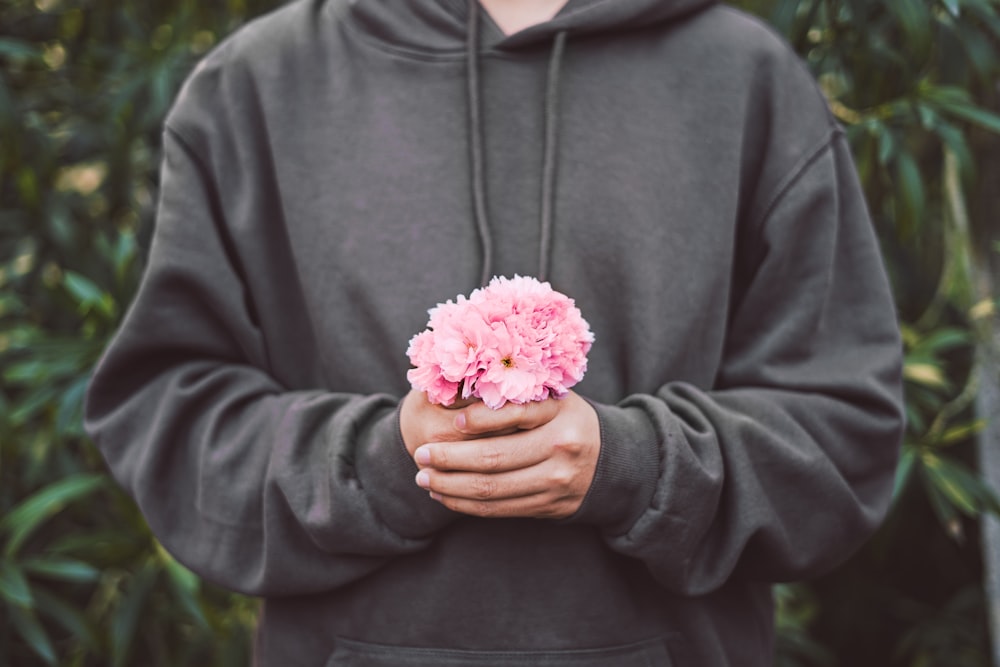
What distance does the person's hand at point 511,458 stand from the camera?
0.90 meters

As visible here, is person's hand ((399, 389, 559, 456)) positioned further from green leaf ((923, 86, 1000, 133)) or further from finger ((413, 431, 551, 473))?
green leaf ((923, 86, 1000, 133))

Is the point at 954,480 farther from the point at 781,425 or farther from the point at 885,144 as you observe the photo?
the point at 781,425

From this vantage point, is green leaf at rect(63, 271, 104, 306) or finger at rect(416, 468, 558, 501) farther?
green leaf at rect(63, 271, 104, 306)

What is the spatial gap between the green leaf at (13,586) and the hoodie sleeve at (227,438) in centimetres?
78

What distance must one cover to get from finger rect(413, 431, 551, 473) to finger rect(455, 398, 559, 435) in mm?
13

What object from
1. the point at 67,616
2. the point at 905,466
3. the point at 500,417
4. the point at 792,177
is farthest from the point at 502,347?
the point at 67,616

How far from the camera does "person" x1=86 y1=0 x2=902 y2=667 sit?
3.52 ft

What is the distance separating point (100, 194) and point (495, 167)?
1.47 meters

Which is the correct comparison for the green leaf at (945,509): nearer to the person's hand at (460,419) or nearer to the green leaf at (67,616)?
the person's hand at (460,419)

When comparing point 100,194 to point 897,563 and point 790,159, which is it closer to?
point 790,159

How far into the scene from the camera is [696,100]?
1.17 metres

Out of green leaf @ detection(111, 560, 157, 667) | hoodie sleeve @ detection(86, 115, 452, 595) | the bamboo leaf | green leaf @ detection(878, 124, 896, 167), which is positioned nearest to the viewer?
hoodie sleeve @ detection(86, 115, 452, 595)

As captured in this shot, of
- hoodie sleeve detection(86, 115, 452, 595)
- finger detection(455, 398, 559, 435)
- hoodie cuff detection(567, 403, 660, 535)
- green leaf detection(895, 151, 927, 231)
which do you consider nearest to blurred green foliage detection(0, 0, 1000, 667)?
green leaf detection(895, 151, 927, 231)

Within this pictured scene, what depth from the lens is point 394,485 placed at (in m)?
1.00
